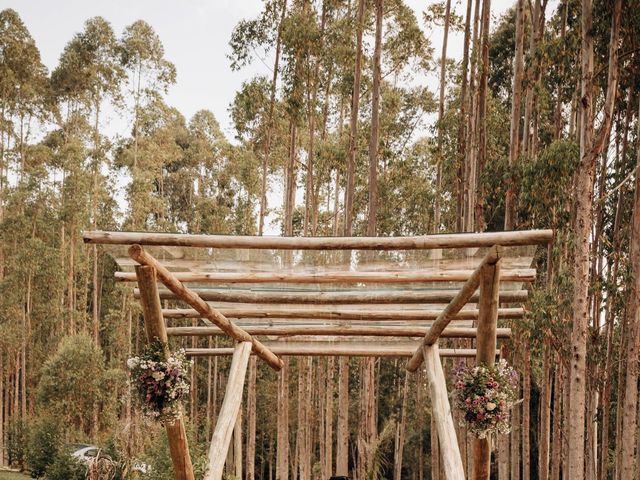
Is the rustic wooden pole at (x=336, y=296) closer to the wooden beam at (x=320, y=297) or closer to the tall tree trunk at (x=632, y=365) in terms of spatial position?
the wooden beam at (x=320, y=297)

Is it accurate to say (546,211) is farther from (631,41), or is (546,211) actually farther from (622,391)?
(622,391)

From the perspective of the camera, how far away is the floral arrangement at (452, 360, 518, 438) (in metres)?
5.75

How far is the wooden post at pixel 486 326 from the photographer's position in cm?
514

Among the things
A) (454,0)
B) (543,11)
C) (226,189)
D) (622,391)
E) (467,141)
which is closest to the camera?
(543,11)

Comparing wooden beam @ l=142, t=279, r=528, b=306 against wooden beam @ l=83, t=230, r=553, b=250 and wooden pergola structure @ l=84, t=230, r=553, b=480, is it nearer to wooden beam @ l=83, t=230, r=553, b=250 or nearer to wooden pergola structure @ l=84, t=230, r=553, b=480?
wooden pergola structure @ l=84, t=230, r=553, b=480

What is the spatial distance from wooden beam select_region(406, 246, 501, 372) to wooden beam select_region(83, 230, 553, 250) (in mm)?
94

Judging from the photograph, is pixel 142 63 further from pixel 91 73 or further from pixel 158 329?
pixel 158 329

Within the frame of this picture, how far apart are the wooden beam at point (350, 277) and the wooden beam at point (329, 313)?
1.07 meters

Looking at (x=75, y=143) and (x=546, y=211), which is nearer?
(x=546, y=211)

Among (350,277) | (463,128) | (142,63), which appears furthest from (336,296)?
(142,63)

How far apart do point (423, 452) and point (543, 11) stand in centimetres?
1641

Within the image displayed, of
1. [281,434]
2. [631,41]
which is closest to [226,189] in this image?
[281,434]

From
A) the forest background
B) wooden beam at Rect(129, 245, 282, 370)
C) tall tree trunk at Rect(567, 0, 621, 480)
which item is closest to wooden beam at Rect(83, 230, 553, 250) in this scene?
wooden beam at Rect(129, 245, 282, 370)

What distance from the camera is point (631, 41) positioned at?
1080 cm
